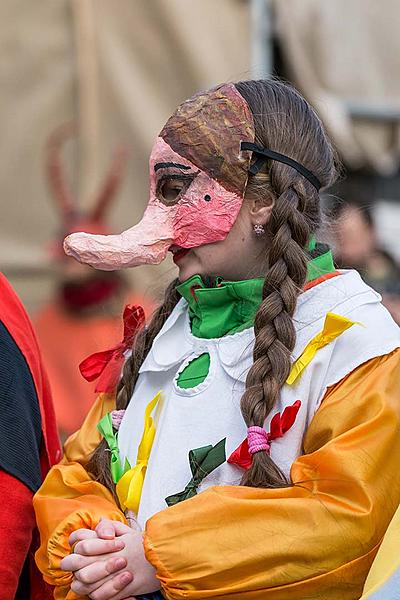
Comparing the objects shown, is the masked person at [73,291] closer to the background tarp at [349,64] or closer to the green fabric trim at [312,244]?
the background tarp at [349,64]

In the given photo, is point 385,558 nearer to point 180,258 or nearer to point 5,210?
point 180,258

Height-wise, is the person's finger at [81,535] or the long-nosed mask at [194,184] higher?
the long-nosed mask at [194,184]

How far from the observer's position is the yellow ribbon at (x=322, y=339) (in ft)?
7.14

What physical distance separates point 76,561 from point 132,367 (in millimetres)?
526

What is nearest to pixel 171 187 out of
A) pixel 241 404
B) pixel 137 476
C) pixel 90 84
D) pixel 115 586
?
pixel 241 404

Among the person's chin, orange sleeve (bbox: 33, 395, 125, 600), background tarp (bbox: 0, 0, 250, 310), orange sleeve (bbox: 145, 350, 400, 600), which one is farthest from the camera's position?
background tarp (bbox: 0, 0, 250, 310)

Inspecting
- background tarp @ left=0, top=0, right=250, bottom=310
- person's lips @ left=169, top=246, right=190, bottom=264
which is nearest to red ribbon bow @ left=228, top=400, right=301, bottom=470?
person's lips @ left=169, top=246, right=190, bottom=264

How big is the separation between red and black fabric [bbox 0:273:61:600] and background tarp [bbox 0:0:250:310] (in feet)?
11.5

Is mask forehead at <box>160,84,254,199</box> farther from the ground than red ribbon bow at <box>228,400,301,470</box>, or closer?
farther from the ground

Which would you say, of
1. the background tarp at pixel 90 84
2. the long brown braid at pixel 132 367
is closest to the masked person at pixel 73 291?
the background tarp at pixel 90 84

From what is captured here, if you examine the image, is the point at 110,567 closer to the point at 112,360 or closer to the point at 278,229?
the point at 112,360

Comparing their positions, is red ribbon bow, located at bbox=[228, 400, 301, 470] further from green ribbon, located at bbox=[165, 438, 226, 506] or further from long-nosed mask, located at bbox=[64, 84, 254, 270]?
long-nosed mask, located at bbox=[64, 84, 254, 270]

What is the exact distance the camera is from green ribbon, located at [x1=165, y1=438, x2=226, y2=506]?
2217 mm

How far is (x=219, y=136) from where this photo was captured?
2285mm
